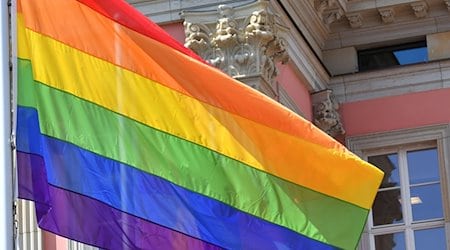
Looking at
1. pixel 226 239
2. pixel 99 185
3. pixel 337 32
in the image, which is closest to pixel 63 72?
pixel 99 185

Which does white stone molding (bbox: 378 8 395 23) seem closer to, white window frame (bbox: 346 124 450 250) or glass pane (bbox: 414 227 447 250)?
white window frame (bbox: 346 124 450 250)

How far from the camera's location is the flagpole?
769 cm

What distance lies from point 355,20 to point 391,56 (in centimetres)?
58

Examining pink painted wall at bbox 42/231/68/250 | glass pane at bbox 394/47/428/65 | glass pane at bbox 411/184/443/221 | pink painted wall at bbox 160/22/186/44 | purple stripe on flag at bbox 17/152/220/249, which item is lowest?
purple stripe on flag at bbox 17/152/220/249

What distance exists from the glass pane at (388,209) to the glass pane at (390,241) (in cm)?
13

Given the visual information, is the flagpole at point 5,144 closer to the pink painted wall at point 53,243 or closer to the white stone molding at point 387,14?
the pink painted wall at point 53,243

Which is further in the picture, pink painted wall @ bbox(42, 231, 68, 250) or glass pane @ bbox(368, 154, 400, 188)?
glass pane @ bbox(368, 154, 400, 188)

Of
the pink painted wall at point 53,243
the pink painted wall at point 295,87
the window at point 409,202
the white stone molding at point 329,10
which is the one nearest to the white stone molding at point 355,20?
the white stone molding at point 329,10

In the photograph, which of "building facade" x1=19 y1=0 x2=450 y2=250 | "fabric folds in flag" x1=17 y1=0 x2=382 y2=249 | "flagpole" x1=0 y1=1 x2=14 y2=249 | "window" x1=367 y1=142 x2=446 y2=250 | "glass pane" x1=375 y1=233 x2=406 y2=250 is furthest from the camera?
"glass pane" x1=375 y1=233 x2=406 y2=250

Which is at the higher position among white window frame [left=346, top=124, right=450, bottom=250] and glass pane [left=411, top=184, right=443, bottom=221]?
white window frame [left=346, top=124, right=450, bottom=250]

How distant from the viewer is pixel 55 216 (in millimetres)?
9070

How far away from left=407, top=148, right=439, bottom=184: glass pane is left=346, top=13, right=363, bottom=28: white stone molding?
4.46 ft

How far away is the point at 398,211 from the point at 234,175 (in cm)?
737

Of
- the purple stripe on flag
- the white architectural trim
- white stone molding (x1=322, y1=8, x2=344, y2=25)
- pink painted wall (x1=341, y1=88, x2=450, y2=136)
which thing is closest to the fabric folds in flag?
the purple stripe on flag
